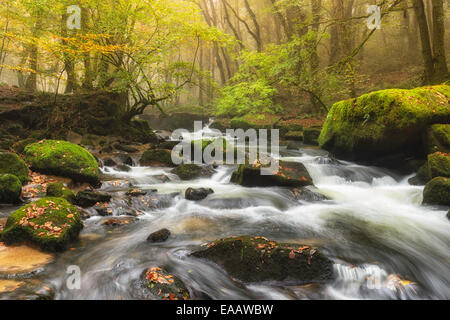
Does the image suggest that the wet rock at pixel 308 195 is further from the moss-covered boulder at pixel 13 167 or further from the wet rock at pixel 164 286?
the moss-covered boulder at pixel 13 167

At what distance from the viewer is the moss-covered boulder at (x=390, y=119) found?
703cm

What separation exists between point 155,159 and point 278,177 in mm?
5070

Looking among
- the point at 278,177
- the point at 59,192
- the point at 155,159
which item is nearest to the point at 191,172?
the point at 155,159

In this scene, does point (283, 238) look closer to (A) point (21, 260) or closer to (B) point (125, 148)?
(A) point (21, 260)

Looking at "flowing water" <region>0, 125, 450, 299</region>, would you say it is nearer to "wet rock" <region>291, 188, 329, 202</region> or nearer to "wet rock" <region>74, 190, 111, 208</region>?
"wet rock" <region>291, 188, 329, 202</region>

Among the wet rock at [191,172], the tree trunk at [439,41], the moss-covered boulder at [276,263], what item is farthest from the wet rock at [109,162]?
the tree trunk at [439,41]

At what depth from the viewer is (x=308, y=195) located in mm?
6688

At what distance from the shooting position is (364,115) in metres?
7.94

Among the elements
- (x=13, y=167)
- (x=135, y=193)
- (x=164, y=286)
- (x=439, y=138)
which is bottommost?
(x=164, y=286)

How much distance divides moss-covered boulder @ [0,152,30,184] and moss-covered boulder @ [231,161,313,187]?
5.46m

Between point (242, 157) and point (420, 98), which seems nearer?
point (420, 98)
